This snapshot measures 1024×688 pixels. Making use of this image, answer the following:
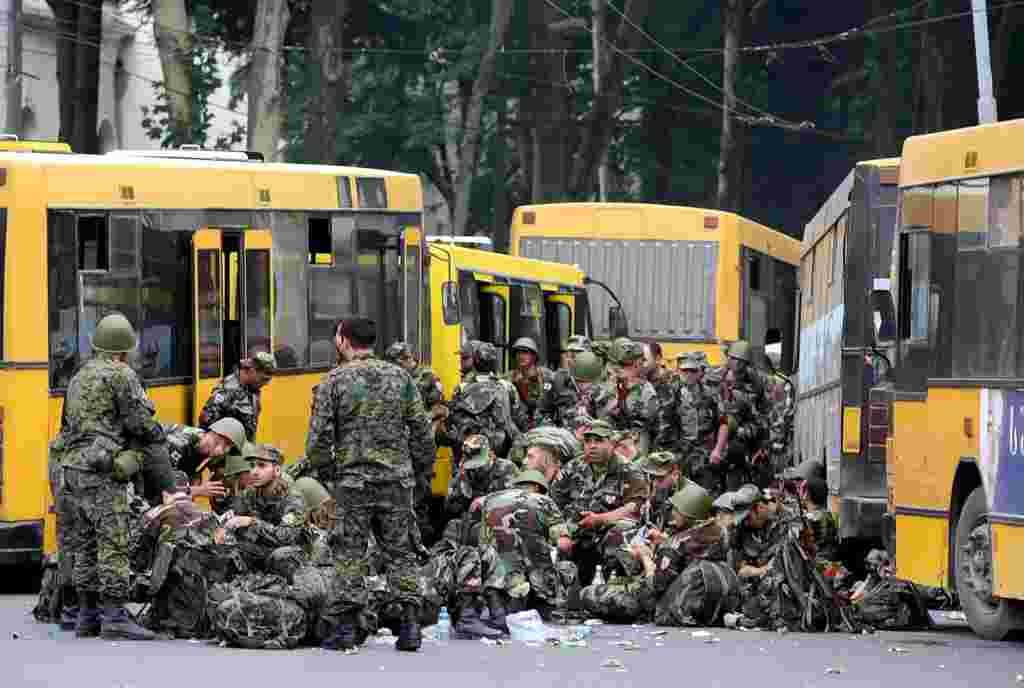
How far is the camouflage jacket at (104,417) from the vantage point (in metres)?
13.5

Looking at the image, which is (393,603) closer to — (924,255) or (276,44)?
(924,255)

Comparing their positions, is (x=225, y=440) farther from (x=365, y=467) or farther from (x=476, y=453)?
(x=476, y=453)

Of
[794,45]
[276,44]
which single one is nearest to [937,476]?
[276,44]

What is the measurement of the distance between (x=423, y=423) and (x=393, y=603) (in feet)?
2.88

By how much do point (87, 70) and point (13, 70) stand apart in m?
6.82

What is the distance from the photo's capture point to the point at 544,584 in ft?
47.6

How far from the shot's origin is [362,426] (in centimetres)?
1309

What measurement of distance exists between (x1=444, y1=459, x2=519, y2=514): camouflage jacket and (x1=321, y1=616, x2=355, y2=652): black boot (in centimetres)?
388

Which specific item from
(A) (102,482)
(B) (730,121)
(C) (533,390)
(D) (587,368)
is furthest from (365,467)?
(B) (730,121)

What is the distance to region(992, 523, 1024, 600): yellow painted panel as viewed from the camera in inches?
526

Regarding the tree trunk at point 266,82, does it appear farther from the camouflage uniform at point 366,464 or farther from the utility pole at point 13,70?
the camouflage uniform at point 366,464

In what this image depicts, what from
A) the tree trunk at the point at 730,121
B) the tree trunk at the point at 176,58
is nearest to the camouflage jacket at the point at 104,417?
the tree trunk at the point at 176,58

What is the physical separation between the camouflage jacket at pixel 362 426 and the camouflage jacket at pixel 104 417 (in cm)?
95

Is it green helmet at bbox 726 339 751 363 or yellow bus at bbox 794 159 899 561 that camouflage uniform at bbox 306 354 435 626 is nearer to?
yellow bus at bbox 794 159 899 561
